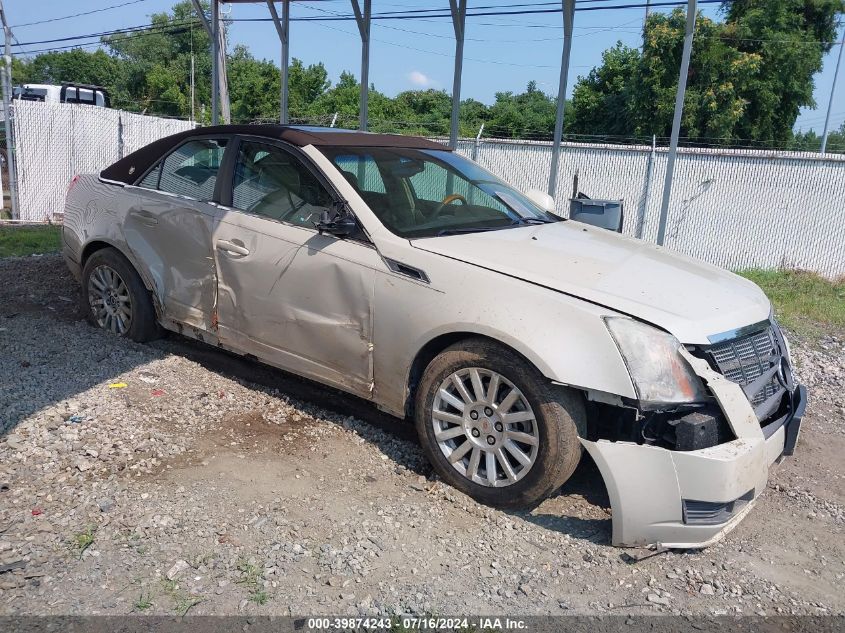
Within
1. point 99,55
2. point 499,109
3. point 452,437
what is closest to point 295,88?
point 499,109

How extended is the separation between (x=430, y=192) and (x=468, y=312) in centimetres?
148

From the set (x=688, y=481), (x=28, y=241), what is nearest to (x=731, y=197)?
(x=688, y=481)

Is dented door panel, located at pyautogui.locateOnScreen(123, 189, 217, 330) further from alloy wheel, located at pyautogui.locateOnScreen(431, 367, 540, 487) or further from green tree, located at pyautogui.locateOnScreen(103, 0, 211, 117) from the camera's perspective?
green tree, located at pyautogui.locateOnScreen(103, 0, 211, 117)

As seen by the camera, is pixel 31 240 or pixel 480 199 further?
pixel 31 240

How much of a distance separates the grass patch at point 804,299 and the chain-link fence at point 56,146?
12712 mm

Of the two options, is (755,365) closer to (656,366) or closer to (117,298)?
(656,366)

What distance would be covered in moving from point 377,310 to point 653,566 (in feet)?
6.04

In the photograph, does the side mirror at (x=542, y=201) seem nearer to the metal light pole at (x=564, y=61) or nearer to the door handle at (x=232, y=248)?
the door handle at (x=232, y=248)

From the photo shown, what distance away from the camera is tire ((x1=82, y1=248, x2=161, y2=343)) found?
17.3 ft

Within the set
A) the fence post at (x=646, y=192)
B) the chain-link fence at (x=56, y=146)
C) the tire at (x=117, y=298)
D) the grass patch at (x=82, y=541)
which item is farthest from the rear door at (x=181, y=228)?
the chain-link fence at (x=56, y=146)

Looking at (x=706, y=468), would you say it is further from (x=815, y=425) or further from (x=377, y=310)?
(x=815, y=425)

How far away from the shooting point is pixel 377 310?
3840 mm

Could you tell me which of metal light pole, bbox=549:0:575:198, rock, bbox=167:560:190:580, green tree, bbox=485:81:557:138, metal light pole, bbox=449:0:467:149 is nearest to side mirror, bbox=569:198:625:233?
metal light pole, bbox=549:0:575:198

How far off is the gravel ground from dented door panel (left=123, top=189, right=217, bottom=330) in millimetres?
551
